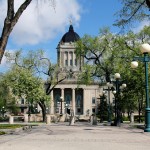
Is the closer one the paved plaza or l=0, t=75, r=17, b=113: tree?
the paved plaza

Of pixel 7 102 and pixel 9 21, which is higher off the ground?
pixel 7 102

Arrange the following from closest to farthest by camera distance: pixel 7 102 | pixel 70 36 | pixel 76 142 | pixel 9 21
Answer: pixel 76 142 → pixel 9 21 → pixel 7 102 → pixel 70 36

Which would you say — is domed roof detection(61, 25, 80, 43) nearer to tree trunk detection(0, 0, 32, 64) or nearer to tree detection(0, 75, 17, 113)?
tree detection(0, 75, 17, 113)

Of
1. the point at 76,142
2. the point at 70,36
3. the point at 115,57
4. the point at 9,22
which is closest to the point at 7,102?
the point at 70,36

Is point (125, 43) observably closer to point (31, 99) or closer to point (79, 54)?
point (79, 54)

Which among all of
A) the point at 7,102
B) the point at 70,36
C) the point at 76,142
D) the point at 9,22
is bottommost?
the point at 76,142

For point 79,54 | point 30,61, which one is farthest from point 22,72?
point 79,54

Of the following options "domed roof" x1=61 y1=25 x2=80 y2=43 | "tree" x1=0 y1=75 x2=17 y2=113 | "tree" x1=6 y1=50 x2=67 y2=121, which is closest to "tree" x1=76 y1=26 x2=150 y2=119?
"tree" x1=6 y1=50 x2=67 y2=121

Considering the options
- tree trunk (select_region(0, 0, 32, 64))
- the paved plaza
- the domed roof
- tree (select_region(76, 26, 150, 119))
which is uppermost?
the domed roof

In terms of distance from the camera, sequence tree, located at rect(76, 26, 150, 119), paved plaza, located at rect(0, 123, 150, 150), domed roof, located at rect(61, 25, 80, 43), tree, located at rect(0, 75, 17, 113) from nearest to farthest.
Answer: paved plaza, located at rect(0, 123, 150, 150), tree, located at rect(76, 26, 150, 119), tree, located at rect(0, 75, 17, 113), domed roof, located at rect(61, 25, 80, 43)

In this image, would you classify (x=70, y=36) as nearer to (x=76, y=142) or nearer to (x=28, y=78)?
(x=28, y=78)

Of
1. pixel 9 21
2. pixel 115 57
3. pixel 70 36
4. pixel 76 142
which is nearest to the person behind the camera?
pixel 76 142

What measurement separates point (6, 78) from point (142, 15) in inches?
1415

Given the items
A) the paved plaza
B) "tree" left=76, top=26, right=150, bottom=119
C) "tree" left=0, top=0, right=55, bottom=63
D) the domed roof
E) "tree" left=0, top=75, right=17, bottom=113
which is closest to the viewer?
the paved plaza
